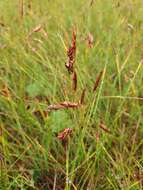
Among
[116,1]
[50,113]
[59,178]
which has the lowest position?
[59,178]

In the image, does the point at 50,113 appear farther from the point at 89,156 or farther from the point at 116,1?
the point at 116,1

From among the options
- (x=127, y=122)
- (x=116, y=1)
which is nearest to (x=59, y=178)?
(x=127, y=122)

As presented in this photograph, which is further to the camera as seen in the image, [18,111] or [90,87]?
[90,87]

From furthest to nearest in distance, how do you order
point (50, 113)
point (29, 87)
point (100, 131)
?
point (29, 87)
point (50, 113)
point (100, 131)

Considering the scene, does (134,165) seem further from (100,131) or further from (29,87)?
(29,87)

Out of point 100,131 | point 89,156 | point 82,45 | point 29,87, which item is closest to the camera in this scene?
point 89,156

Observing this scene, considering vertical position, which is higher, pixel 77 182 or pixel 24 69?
pixel 24 69
